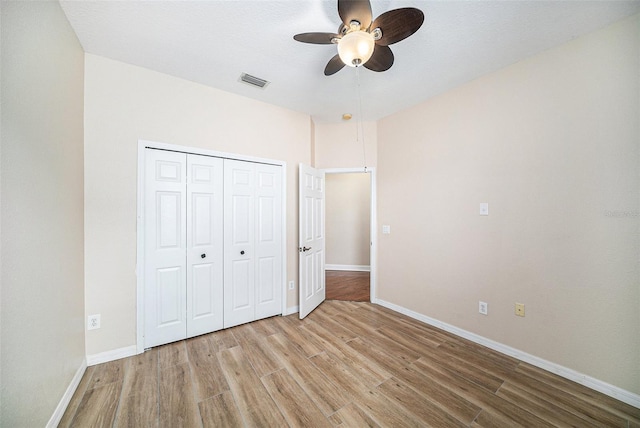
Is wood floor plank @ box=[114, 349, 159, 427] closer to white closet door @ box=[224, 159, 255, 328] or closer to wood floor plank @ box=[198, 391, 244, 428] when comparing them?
wood floor plank @ box=[198, 391, 244, 428]

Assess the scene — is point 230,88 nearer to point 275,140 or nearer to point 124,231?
point 275,140

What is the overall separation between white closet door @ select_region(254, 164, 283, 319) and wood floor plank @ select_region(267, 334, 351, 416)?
0.61 meters

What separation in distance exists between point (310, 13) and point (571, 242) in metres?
2.69

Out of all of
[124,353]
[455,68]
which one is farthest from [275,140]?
[124,353]

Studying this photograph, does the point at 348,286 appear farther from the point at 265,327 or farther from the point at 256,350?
the point at 256,350

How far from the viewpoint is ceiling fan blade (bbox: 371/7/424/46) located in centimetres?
128

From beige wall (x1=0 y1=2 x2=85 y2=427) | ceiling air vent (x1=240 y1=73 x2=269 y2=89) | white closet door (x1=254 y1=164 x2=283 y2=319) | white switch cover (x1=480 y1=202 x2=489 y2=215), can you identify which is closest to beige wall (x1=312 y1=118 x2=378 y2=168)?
white closet door (x1=254 y1=164 x2=283 y2=319)

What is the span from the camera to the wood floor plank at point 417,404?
1.43 m

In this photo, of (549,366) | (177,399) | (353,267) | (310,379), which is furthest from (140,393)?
(353,267)

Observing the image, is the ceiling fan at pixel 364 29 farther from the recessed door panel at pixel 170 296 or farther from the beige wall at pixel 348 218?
the beige wall at pixel 348 218

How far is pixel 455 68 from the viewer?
7.16 ft

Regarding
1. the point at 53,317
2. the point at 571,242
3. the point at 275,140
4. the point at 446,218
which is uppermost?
the point at 275,140

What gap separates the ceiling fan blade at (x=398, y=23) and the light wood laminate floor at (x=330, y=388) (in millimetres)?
2465

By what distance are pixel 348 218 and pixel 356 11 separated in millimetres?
4492
